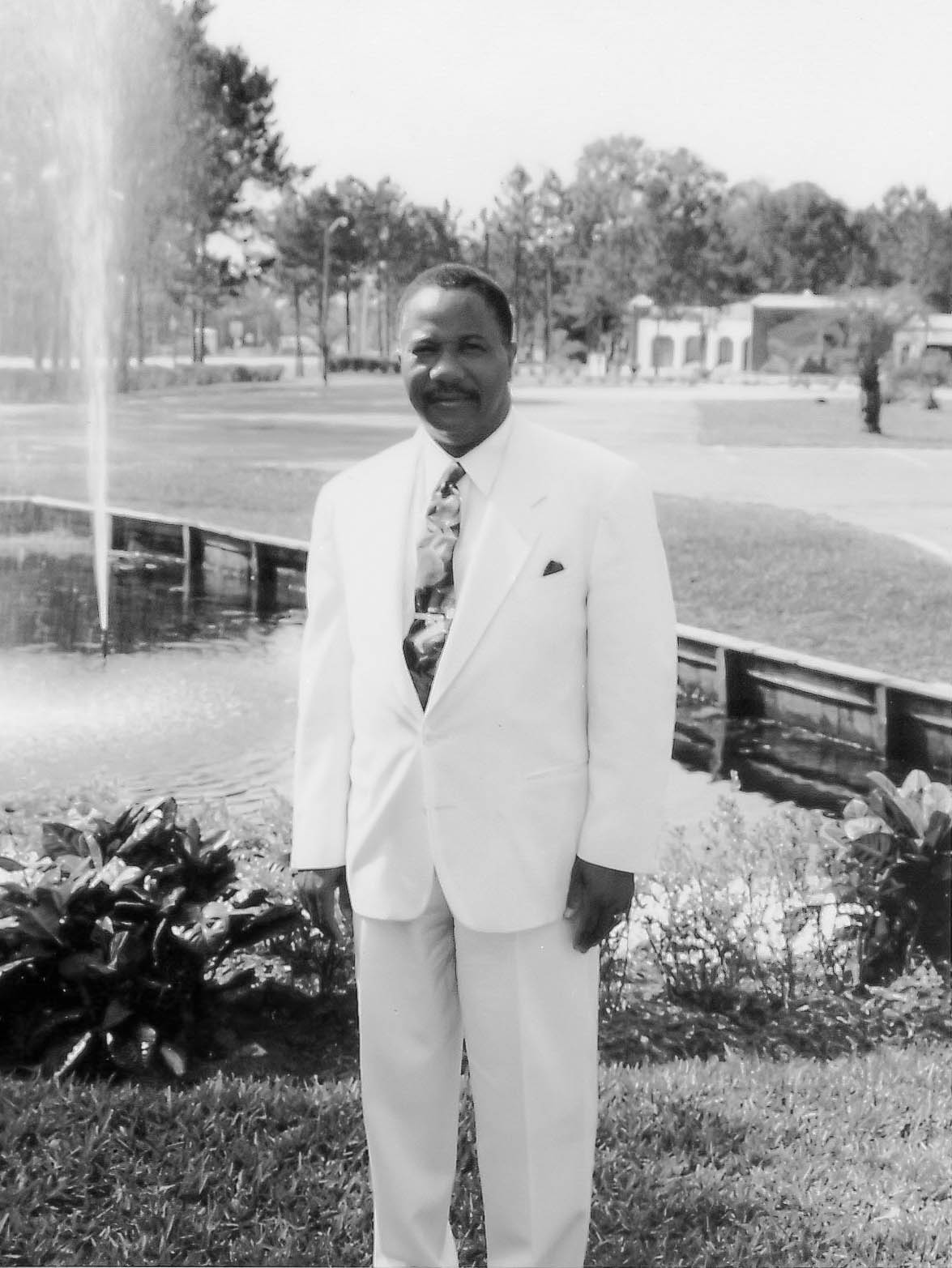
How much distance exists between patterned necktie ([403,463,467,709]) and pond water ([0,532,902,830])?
2.23 metres

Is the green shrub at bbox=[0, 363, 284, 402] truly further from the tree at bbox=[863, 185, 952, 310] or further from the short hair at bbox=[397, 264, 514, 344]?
the short hair at bbox=[397, 264, 514, 344]

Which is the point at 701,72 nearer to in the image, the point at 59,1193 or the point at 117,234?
the point at 117,234

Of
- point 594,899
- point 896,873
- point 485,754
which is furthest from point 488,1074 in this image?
point 896,873

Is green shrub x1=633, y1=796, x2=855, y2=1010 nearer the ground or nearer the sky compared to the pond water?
nearer the ground

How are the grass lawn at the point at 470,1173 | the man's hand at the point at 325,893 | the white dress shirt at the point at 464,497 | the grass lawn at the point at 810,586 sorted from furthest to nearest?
the grass lawn at the point at 810,586 < the grass lawn at the point at 470,1173 < the man's hand at the point at 325,893 < the white dress shirt at the point at 464,497

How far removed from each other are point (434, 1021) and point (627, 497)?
0.87 m

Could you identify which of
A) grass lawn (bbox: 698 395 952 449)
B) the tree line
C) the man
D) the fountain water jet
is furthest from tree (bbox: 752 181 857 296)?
the man

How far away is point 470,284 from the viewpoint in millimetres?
2008

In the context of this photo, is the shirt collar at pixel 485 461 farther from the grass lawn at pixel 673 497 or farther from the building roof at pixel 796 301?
the building roof at pixel 796 301

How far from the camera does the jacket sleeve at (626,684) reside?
6.48ft

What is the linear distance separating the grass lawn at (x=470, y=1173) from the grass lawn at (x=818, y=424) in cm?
200

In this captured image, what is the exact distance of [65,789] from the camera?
4.18 m

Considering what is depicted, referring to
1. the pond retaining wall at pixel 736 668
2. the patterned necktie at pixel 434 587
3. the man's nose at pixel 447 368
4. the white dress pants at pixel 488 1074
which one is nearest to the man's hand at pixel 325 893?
the white dress pants at pixel 488 1074

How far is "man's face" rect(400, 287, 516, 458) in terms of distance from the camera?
1.99m
